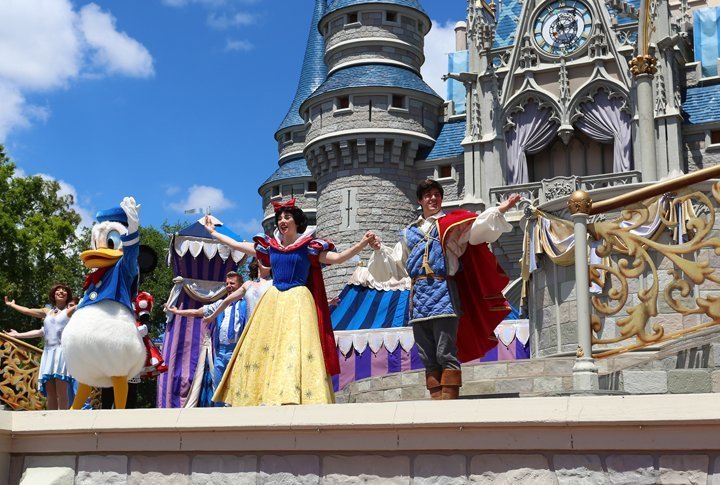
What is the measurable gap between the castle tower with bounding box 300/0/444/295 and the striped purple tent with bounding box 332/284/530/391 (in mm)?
10361

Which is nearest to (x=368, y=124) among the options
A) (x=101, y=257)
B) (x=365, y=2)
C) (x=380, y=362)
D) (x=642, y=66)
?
(x=365, y=2)

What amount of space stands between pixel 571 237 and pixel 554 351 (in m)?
1.21

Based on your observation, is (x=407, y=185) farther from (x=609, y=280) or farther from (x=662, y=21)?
(x=609, y=280)

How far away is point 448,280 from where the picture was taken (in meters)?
5.66

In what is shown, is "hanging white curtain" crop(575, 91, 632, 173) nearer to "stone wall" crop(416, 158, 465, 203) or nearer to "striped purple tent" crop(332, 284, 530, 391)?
"stone wall" crop(416, 158, 465, 203)

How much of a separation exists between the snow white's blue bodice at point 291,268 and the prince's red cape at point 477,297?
0.81 metres

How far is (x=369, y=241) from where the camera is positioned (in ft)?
18.8

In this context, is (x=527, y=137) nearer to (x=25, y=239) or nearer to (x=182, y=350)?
(x=25, y=239)

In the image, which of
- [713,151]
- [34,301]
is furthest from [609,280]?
[34,301]

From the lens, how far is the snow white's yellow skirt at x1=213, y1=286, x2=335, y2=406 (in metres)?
5.38

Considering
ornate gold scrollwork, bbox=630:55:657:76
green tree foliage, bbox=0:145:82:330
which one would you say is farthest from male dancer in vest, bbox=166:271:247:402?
green tree foliage, bbox=0:145:82:330

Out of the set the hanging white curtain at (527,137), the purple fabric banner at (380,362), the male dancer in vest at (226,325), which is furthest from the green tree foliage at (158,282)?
the male dancer in vest at (226,325)

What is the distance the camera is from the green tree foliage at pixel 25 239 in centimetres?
2362

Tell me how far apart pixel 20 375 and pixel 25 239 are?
624 inches
